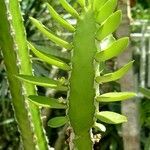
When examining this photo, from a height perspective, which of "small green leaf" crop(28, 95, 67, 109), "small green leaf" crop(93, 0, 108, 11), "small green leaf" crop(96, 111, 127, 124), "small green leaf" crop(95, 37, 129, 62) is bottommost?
"small green leaf" crop(96, 111, 127, 124)

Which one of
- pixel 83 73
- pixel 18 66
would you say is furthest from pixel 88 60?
pixel 18 66

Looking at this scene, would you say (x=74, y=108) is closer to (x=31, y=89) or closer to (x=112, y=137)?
(x=31, y=89)

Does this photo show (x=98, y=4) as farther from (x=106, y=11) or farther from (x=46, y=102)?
(x=46, y=102)

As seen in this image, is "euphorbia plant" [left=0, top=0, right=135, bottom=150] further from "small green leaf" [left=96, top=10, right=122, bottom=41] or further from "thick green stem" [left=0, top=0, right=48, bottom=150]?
"thick green stem" [left=0, top=0, right=48, bottom=150]

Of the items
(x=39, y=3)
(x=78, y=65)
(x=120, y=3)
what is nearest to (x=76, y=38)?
(x=78, y=65)

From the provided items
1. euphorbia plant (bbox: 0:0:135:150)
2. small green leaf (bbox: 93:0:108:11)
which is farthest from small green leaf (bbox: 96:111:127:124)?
small green leaf (bbox: 93:0:108:11)

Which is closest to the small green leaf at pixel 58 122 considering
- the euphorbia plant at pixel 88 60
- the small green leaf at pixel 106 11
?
the euphorbia plant at pixel 88 60

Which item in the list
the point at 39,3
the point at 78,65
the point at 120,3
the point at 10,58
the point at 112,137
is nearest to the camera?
the point at 78,65
